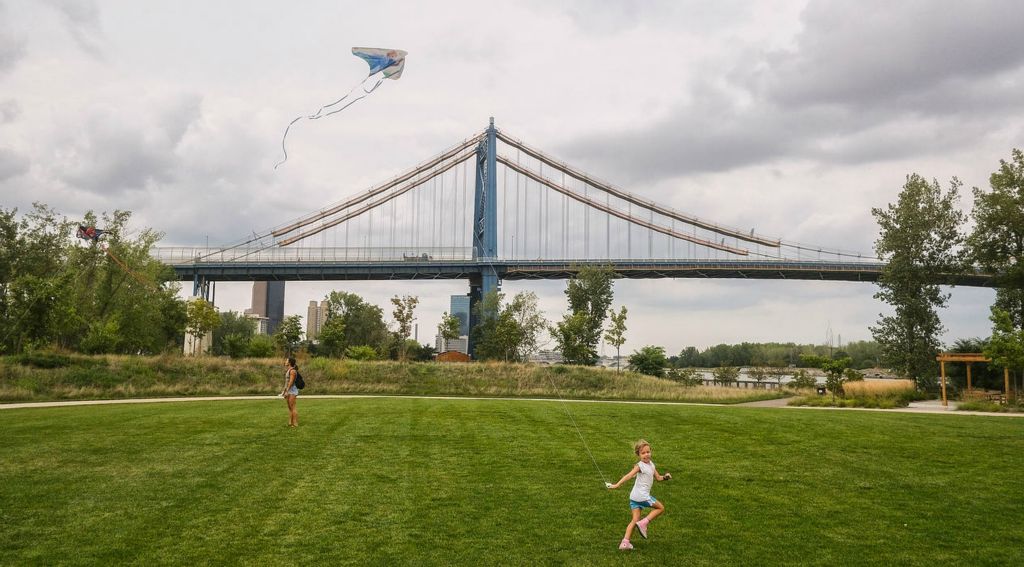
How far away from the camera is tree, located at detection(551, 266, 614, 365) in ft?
175

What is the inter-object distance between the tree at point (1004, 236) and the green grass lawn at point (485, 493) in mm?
23955

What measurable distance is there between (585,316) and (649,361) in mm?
6064

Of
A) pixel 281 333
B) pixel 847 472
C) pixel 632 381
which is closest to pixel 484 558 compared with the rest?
pixel 847 472

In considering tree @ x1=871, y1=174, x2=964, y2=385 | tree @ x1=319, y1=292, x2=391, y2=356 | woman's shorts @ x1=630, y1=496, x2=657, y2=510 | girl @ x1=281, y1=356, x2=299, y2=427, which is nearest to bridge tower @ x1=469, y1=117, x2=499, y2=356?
tree @ x1=319, y1=292, x2=391, y2=356

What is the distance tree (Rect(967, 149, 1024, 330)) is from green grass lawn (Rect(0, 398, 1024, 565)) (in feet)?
78.6

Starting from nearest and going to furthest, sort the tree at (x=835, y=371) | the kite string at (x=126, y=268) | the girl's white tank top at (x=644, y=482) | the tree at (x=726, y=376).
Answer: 1. the girl's white tank top at (x=644, y=482)
2. the tree at (x=835, y=371)
3. the kite string at (x=126, y=268)
4. the tree at (x=726, y=376)

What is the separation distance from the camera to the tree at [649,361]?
53.2 m

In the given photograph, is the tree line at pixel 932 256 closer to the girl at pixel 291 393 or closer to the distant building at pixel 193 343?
the girl at pixel 291 393

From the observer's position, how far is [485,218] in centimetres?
7181

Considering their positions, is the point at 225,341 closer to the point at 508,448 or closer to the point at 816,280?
the point at 508,448

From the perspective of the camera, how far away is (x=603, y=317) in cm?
5841

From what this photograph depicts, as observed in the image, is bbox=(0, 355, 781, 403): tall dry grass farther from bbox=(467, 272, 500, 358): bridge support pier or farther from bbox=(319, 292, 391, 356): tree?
bbox=(319, 292, 391, 356): tree

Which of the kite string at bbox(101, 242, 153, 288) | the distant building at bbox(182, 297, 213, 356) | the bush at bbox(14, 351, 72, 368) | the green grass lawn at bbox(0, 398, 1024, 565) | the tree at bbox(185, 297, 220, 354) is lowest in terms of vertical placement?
the green grass lawn at bbox(0, 398, 1024, 565)

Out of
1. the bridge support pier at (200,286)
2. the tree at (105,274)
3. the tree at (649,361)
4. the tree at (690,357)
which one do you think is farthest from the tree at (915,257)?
the tree at (690,357)
